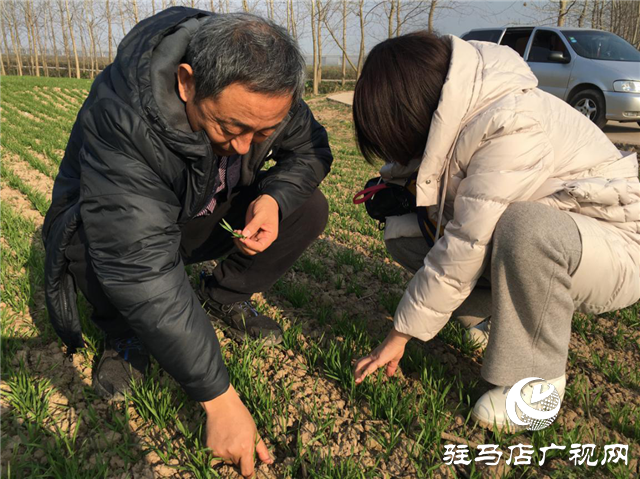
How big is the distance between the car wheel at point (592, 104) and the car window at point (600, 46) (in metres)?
0.67

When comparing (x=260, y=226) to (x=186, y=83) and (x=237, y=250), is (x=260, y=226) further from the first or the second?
(x=186, y=83)

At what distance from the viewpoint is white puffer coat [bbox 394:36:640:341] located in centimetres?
168

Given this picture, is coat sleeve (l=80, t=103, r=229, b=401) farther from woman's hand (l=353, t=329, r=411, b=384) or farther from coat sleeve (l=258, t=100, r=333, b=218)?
coat sleeve (l=258, t=100, r=333, b=218)

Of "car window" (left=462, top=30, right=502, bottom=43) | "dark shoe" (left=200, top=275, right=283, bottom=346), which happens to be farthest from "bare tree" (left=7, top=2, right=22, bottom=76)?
"dark shoe" (left=200, top=275, right=283, bottom=346)

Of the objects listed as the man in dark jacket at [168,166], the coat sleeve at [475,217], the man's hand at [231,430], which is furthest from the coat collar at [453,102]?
the man's hand at [231,430]

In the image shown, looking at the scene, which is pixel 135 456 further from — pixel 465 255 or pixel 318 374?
pixel 465 255

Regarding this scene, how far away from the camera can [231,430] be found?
1.57 m

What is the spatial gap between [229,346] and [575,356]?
1.66m

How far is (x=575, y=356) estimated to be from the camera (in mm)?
2307

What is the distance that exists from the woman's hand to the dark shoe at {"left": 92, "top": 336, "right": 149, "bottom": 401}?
925 mm

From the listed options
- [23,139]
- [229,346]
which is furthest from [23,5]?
[229,346]

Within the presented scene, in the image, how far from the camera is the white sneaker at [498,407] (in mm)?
1804

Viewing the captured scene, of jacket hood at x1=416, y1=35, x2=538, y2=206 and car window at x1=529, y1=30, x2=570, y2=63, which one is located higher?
jacket hood at x1=416, y1=35, x2=538, y2=206

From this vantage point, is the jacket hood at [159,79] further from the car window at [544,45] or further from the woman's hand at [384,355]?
the car window at [544,45]
